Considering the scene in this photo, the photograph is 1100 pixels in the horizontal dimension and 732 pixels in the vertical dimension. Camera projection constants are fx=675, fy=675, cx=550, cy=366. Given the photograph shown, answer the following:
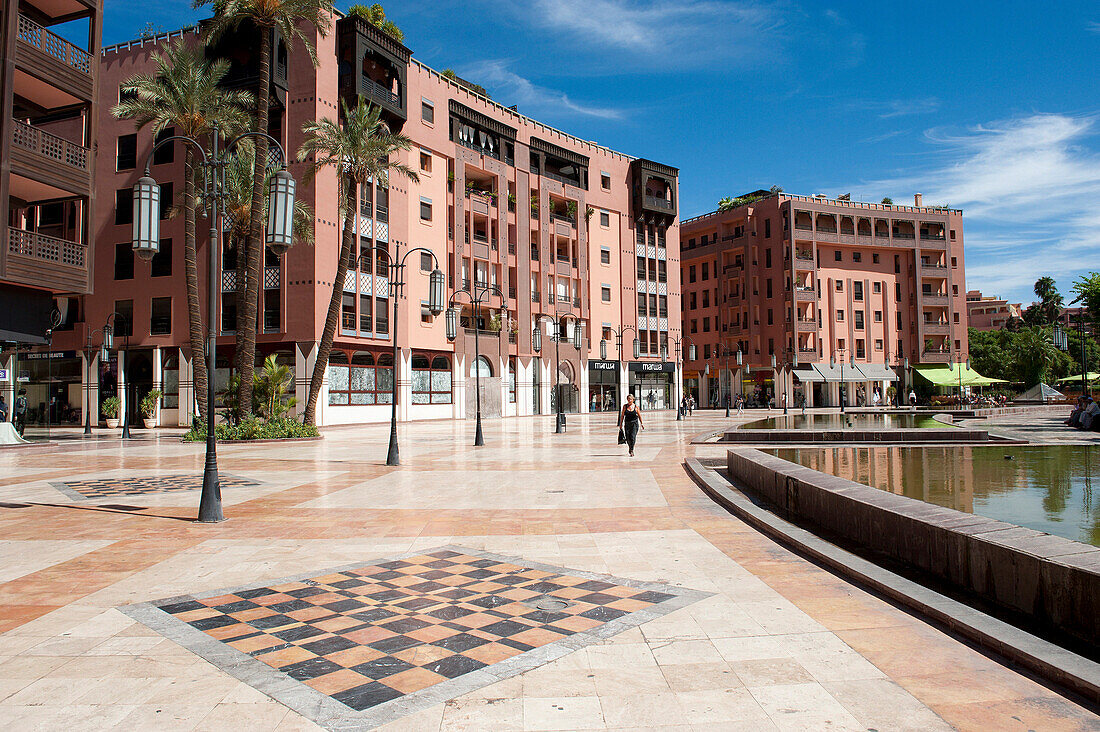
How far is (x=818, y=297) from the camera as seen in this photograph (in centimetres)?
7094

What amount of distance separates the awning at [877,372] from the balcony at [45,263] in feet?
229

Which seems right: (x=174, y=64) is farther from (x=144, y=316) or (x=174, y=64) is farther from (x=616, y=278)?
(x=616, y=278)

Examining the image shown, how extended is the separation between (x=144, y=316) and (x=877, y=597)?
148 ft

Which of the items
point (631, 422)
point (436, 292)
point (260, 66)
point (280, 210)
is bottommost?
point (631, 422)

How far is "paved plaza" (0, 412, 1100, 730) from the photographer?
3.74 metres

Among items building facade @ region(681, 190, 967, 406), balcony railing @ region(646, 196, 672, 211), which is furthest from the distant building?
balcony railing @ region(646, 196, 672, 211)

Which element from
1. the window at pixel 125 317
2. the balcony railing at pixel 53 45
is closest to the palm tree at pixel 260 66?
the balcony railing at pixel 53 45

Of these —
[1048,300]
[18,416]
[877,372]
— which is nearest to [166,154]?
[18,416]

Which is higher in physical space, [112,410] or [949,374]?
[949,374]

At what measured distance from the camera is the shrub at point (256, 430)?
2628 cm

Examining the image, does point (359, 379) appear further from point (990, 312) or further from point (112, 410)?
point (990, 312)

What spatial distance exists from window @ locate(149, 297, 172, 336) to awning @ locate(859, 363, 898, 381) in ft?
212

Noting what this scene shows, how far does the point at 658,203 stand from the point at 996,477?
178ft

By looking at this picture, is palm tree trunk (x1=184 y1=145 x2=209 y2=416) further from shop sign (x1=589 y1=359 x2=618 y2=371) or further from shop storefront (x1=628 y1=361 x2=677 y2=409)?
shop storefront (x1=628 y1=361 x2=677 y2=409)
